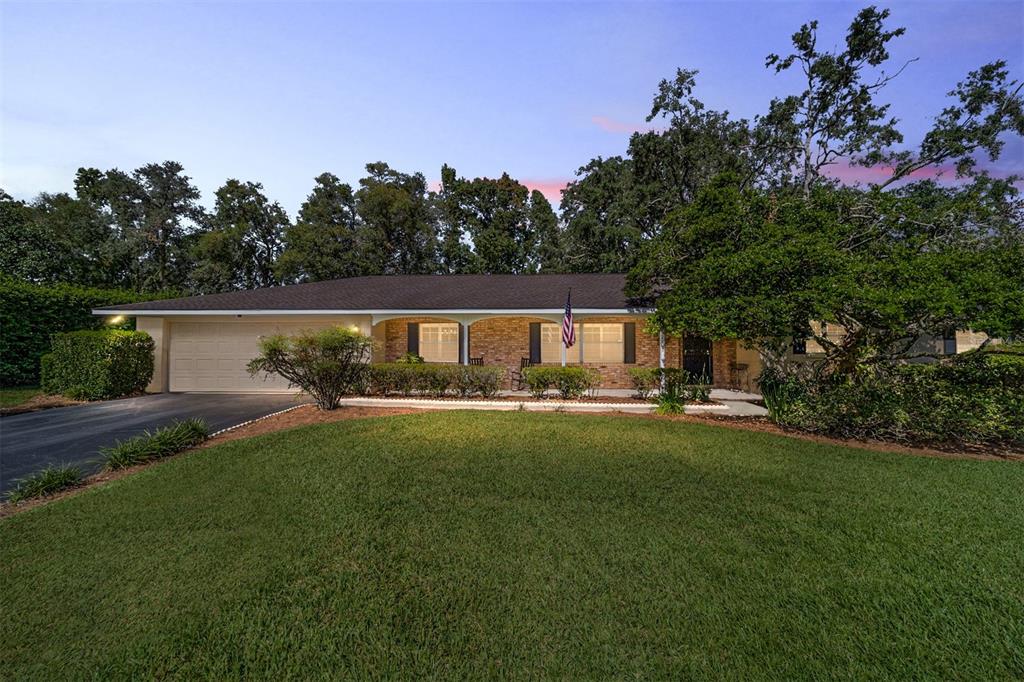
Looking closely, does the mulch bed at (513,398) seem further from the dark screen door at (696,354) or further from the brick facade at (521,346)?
the dark screen door at (696,354)

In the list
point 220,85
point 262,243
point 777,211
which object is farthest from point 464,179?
point 777,211

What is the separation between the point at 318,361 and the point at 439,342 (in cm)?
628

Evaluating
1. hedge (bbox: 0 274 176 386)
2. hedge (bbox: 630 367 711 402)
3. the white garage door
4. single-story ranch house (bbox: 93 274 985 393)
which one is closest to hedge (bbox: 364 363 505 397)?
single-story ranch house (bbox: 93 274 985 393)

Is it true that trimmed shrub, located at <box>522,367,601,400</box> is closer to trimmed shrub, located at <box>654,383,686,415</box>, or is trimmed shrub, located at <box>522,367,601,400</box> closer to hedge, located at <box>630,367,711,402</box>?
hedge, located at <box>630,367,711,402</box>

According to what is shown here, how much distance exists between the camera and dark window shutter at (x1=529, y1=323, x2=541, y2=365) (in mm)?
14625

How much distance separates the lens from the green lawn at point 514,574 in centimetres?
248

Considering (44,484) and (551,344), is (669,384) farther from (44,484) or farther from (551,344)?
(44,484)

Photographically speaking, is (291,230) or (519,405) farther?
(291,230)

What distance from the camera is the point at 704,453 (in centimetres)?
645

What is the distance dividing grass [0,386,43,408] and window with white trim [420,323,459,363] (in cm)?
1036

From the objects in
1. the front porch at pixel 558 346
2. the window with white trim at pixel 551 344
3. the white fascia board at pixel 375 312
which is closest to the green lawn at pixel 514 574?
the white fascia board at pixel 375 312

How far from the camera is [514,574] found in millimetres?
3227

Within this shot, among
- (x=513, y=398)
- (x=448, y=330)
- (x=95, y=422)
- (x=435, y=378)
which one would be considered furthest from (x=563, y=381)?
(x=95, y=422)

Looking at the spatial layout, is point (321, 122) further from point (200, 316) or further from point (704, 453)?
point (704, 453)
